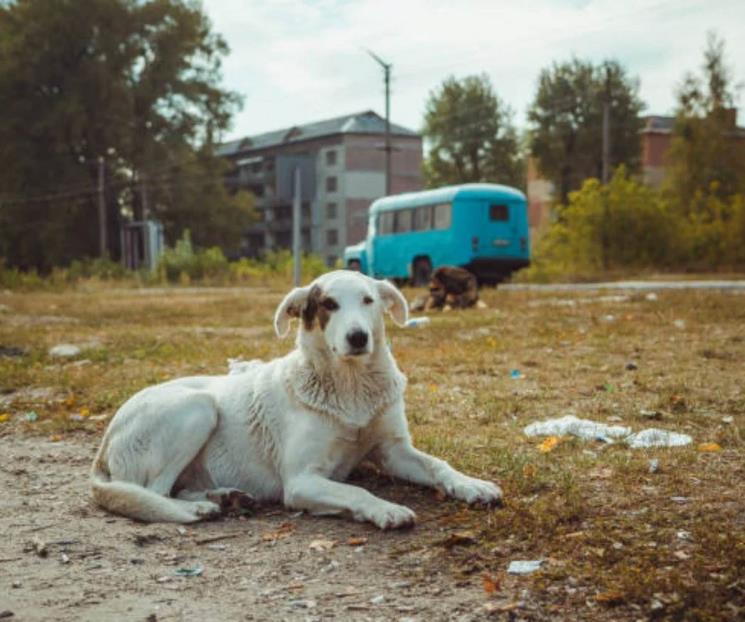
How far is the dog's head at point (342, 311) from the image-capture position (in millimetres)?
4488

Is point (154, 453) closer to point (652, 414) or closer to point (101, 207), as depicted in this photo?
point (652, 414)

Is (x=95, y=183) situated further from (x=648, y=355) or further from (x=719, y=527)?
(x=719, y=527)

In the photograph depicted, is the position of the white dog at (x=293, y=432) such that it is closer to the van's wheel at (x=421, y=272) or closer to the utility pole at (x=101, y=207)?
the van's wheel at (x=421, y=272)

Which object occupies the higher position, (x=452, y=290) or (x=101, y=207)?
(x=101, y=207)

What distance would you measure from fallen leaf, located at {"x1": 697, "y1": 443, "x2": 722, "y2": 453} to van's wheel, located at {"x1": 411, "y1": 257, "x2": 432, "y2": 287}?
2479cm

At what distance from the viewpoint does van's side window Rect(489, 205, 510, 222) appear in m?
28.9

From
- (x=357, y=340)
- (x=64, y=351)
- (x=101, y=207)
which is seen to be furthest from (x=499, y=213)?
(x=101, y=207)

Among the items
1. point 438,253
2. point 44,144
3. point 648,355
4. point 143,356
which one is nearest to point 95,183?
point 44,144

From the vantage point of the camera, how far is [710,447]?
5.33m

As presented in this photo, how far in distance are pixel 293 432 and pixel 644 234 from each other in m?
31.2

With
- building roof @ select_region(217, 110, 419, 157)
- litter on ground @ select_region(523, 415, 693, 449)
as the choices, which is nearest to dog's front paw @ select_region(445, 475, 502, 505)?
litter on ground @ select_region(523, 415, 693, 449)

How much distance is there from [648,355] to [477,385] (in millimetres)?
2536

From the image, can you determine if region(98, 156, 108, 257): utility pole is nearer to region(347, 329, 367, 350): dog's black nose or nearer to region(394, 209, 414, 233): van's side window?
region(394, 209, 414, 233): van's side window

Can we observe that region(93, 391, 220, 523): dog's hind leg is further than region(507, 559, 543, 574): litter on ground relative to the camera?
Yes
